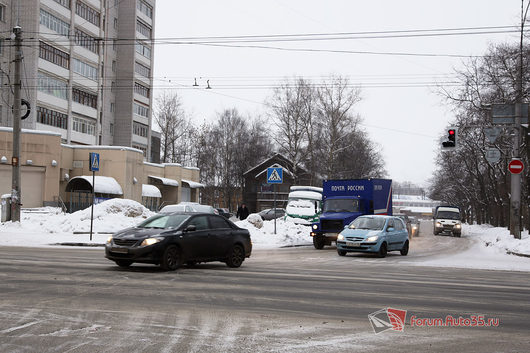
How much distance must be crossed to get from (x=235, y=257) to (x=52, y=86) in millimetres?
48668

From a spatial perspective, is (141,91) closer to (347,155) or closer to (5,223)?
(347,155)

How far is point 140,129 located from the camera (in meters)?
83.4

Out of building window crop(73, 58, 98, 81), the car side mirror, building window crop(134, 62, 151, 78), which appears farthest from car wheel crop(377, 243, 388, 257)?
building window crop(134, 62, 151, 78)

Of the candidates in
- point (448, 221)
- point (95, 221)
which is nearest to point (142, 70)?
point (448, 221)

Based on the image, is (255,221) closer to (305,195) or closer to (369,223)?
(305,195)

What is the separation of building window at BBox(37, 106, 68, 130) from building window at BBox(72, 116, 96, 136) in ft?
6.56

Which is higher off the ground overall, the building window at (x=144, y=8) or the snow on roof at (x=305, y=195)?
the building window at (x=144, y=8)

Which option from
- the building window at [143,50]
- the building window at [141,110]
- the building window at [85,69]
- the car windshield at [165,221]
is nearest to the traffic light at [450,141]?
the car windshield at [165,221]

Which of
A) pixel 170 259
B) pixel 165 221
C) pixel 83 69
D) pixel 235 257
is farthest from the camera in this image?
pixel 83 69

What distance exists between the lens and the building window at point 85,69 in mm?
64312

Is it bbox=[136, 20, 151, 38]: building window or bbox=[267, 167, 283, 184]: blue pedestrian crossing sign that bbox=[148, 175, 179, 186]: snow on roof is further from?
bbox=[267, 167, 283, 184]: blue pedestrian crossing sign

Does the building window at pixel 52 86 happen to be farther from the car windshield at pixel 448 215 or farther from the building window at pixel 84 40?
the car windshield at pixel 448 215

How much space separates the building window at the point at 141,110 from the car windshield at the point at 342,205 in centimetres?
5550

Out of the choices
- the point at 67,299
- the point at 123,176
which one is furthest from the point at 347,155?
the point at 67,299
